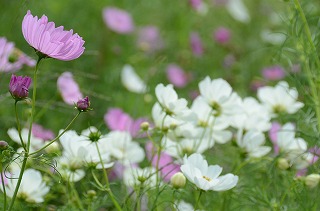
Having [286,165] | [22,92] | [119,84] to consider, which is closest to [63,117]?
[119,84]

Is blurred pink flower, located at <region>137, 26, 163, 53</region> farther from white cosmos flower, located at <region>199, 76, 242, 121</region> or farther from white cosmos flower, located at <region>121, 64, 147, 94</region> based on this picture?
white cosmos flower, located at <region>199, 76, 242, 121</region>

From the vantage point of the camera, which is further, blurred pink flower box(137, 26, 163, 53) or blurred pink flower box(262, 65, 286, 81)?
blurred pink flower box(137, 26, 163, 53)

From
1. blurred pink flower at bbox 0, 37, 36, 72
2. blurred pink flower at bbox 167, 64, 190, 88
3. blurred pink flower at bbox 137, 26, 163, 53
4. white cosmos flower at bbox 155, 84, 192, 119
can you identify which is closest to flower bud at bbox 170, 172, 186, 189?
white cosmos flower at bbox 155, 84, 192, 119

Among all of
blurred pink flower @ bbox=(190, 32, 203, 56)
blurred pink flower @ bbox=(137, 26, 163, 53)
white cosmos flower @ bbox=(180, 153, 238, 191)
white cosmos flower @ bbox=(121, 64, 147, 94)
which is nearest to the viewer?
white cosmos flower @ bbox=(180, 153, 238, 191)

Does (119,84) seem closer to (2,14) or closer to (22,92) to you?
(2,14)

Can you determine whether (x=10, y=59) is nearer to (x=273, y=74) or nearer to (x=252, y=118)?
(x=252, y=118)

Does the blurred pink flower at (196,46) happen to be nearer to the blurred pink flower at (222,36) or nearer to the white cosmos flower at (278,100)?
the blurred pink flower at (222,36)
